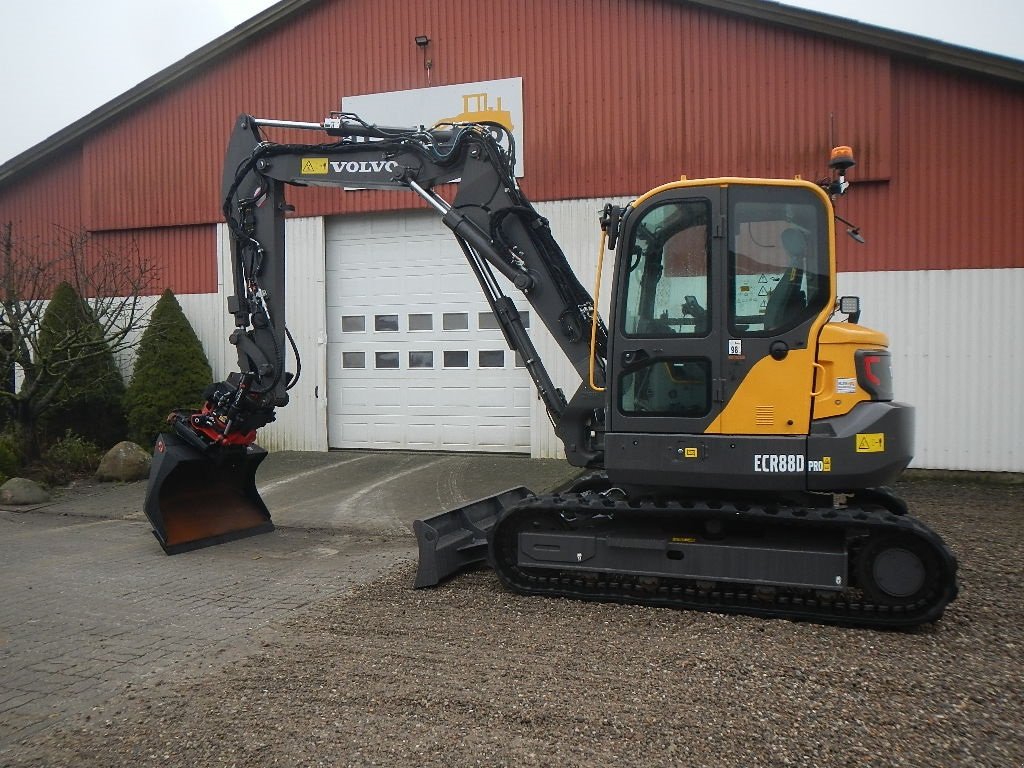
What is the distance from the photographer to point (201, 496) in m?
7.63

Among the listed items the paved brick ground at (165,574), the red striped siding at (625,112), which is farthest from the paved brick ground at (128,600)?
the red striped siding at (625,112)

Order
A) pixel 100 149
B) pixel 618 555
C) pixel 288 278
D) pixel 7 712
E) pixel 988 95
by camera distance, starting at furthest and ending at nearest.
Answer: pixel 100 149 < pixel 288 278 < pixel 988 95 < pixel 618 555 < pixel 7 712

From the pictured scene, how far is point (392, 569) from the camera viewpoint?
6.59 metres

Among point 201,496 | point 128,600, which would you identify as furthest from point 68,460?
point 128,600

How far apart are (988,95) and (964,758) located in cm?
949

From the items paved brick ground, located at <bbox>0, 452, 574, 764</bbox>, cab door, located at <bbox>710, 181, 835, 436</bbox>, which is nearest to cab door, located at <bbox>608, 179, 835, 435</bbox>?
cab door, located at <bbox>710, 181, 835, 436</bbox>

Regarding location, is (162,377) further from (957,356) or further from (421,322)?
(957,356)

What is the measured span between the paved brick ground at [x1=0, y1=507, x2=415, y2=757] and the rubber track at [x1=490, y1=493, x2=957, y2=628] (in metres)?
1.47

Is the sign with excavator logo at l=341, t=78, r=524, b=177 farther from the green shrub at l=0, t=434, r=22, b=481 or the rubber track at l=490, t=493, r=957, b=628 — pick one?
the rubber track at l=490, t=493, r=957, b=628

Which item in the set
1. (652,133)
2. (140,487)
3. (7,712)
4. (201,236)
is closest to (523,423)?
(652,133)

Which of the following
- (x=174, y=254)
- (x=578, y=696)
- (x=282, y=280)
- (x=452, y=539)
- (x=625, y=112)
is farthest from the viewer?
(x=174, y=254)

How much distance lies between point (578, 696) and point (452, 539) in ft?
7.68

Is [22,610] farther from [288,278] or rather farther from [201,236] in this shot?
[201,236]

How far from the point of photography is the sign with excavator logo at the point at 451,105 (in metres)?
11.9
